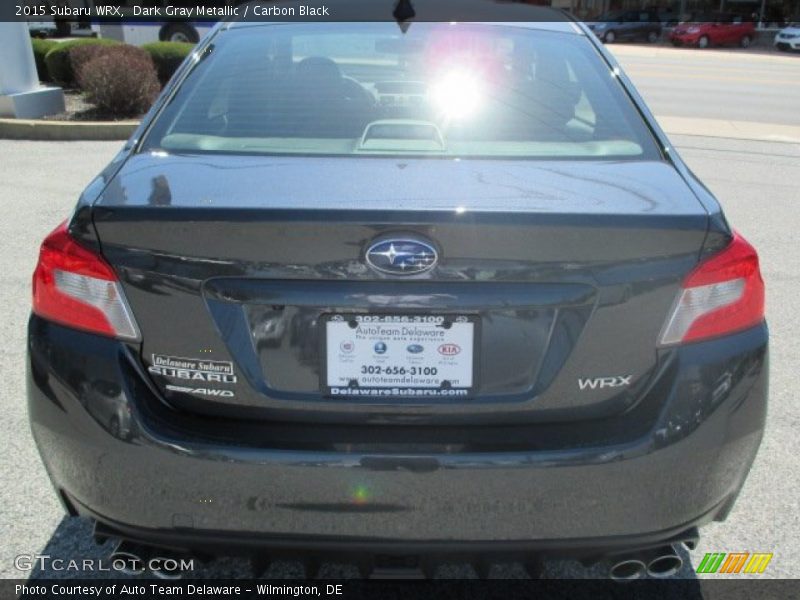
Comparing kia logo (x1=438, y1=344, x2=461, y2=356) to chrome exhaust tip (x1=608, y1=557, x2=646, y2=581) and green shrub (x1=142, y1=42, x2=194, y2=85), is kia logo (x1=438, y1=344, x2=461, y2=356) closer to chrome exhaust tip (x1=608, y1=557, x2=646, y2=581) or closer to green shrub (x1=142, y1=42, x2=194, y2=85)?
chrome exhaust tip (x1=608, y1=557, x2=646, y2=581)

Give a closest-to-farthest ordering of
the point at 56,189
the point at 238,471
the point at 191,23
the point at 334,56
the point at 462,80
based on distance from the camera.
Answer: the point at 238,471
the point at 462,80
the point at 334,56
the point at 56,189
the point at 191,23

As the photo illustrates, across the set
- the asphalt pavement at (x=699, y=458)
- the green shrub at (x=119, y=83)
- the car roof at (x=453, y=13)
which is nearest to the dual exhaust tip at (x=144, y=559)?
the asphalt pavement at (x=699, y=458)

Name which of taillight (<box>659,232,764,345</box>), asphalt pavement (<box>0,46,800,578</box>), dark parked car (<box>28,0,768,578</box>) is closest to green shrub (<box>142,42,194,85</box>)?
asphalt pavement (<box>0,46,800,578</box>)

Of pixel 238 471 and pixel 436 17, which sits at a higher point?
pixel 436 17

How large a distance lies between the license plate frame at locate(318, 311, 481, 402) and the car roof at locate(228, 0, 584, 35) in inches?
68.1

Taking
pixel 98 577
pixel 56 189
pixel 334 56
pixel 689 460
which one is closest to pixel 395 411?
pixel 689 460

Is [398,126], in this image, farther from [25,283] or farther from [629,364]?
[25,283]

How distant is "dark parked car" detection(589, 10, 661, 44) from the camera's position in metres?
41.2

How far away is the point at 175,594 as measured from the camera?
251cm

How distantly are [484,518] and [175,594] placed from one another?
110 centimetres

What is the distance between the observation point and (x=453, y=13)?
338cm

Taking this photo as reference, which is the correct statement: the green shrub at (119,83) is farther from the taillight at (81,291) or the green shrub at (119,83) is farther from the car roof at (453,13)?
the taillight at (81,291)

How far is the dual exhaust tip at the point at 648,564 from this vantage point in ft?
6.81

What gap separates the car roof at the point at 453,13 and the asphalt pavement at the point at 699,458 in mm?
1848
